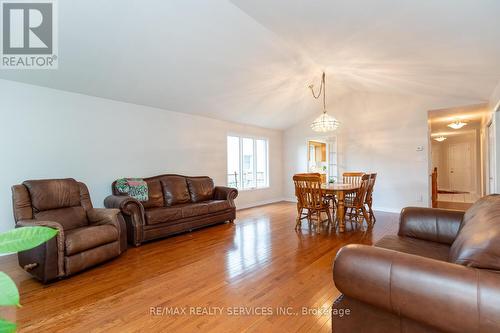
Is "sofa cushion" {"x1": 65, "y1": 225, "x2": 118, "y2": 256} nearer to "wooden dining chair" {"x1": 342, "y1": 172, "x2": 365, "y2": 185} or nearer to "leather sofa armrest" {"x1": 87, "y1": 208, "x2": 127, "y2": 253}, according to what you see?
"leather sofa armrest" {"x1": 87, "y1": 208, "x2": 127, "y2": 253}

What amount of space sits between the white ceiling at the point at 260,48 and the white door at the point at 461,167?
5.51m

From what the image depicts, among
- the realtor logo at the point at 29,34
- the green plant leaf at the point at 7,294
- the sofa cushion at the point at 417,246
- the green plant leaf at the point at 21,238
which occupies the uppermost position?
the realtor logo at the point at 29,34

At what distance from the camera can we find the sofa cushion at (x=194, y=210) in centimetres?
391

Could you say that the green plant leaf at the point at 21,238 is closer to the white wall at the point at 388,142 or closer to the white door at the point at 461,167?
the white wall at the point at 388,142

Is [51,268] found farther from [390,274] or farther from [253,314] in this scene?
[390,274]

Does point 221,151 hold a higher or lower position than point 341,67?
lower

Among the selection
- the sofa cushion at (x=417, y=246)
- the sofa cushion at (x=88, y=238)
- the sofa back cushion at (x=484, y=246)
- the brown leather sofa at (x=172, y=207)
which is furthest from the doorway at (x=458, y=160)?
the sofa cushion at (x=88, y=238)

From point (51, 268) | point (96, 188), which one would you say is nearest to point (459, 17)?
point (51, 268)

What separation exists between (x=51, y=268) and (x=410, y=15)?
425 cm

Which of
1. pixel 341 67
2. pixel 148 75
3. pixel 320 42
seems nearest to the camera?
pixel 320 42

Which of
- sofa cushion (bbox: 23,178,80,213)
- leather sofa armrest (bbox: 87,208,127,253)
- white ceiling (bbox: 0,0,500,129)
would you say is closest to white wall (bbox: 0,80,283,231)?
white ceiling (bbox: 0,0,500,129)

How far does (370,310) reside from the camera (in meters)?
1.27

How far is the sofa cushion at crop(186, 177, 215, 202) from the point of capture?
4664mm

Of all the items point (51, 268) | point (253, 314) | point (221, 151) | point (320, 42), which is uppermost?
point (320, 42)
